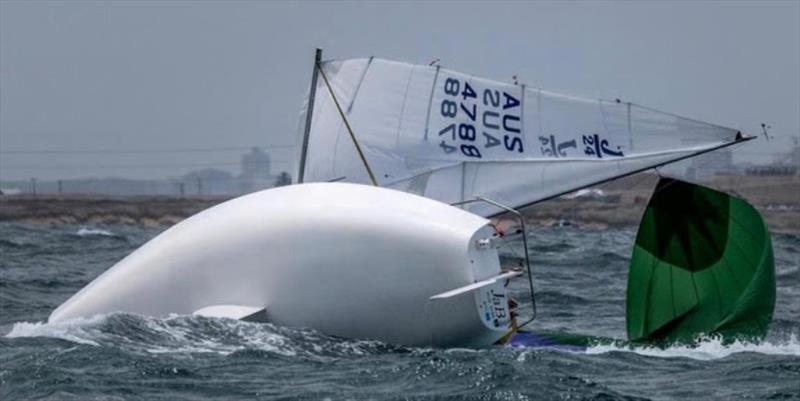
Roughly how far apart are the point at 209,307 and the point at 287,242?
1.08m

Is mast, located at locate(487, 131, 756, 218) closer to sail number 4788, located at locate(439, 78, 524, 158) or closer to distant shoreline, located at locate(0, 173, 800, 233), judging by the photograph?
sail number 4788, located at locate(439, 78, 524, 158)

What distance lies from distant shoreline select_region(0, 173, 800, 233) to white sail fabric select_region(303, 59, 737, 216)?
5614 cm

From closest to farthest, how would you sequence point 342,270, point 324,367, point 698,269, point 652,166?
1. point 324,367
2. point 342,270
3. point 698,269
4. point 652,166

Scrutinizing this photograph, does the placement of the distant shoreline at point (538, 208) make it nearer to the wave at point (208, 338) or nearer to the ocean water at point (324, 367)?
the ocean water at point (324, 367)

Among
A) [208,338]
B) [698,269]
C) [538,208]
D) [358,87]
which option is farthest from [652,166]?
[538,208]

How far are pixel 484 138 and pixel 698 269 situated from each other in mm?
3500

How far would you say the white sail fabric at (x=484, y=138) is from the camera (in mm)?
26297

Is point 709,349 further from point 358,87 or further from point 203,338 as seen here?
point 358,87

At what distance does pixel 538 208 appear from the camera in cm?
9300

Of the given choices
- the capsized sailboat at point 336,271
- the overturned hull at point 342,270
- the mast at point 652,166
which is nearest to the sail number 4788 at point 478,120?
the mast at point 652,166

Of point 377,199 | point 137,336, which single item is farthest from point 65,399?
point 377,199

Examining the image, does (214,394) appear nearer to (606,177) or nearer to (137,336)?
(137,336)

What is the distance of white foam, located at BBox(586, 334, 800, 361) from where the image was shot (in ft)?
71.7

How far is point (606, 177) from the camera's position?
26.4 meters
